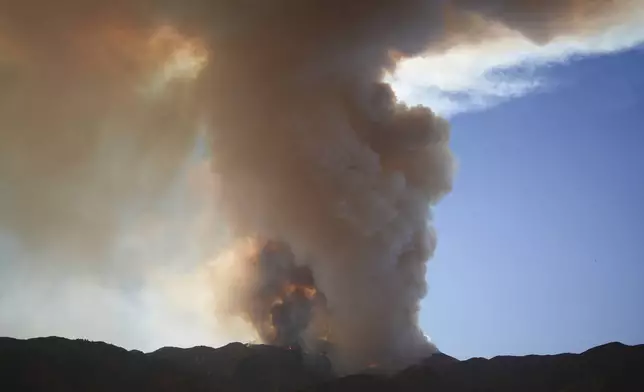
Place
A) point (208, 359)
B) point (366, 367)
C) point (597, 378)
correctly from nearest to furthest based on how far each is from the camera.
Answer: point (597, 378)
point (366, 367)
point (208, 359)

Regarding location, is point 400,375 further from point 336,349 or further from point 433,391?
point 336,349

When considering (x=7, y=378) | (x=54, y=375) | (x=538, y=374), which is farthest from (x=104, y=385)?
(x=538, y=374)

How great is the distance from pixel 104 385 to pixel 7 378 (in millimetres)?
13734

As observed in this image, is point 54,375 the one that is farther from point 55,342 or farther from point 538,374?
point 538,374

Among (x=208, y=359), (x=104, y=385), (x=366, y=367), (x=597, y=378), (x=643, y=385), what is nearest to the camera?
(x=643, y=385)

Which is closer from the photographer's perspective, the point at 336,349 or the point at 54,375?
the point at 54,375

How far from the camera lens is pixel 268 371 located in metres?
115

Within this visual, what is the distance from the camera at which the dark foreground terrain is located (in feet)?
314

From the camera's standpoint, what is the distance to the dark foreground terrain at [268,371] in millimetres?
95750

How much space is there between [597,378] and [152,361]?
70970 millimetres

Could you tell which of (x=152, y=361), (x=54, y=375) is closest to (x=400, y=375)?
(x=152, y=361)

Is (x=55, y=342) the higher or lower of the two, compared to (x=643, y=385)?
higher

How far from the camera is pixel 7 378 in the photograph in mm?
92875

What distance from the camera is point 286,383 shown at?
373ft
